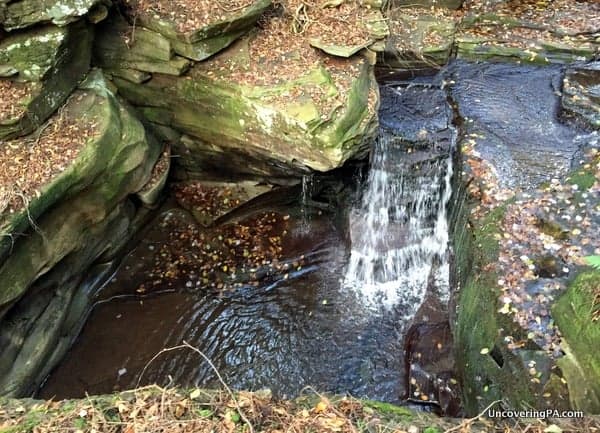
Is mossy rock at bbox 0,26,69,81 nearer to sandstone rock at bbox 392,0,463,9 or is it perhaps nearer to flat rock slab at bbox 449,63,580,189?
flat rock slab at bbox 449,63,580,189

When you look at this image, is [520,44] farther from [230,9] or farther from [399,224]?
[230,9]

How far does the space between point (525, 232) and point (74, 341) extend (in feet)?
23.2

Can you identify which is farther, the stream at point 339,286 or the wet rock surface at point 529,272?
the stream at point 339,286

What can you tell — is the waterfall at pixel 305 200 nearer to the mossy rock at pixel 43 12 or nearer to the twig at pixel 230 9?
the twig at pixel 230 9

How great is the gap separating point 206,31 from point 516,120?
5.84 metres

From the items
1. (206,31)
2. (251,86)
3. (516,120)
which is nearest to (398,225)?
(516,120)

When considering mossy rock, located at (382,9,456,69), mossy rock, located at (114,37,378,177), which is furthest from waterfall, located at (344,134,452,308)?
mossy rock, located at (382,9,456,69)

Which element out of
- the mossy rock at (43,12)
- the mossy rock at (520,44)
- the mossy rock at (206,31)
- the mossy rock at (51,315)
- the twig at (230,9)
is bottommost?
the mossy rock at (51,315)

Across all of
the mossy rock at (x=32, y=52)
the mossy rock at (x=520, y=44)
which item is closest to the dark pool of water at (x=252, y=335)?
the mossy rock at (x=32, y=52)

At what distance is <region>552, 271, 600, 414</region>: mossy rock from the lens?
4418 mm

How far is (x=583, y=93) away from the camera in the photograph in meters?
10.1

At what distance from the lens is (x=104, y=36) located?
8281 mm

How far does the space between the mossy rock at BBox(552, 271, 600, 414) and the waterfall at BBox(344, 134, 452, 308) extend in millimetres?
3867

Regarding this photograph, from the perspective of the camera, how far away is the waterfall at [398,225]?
9.17 m
